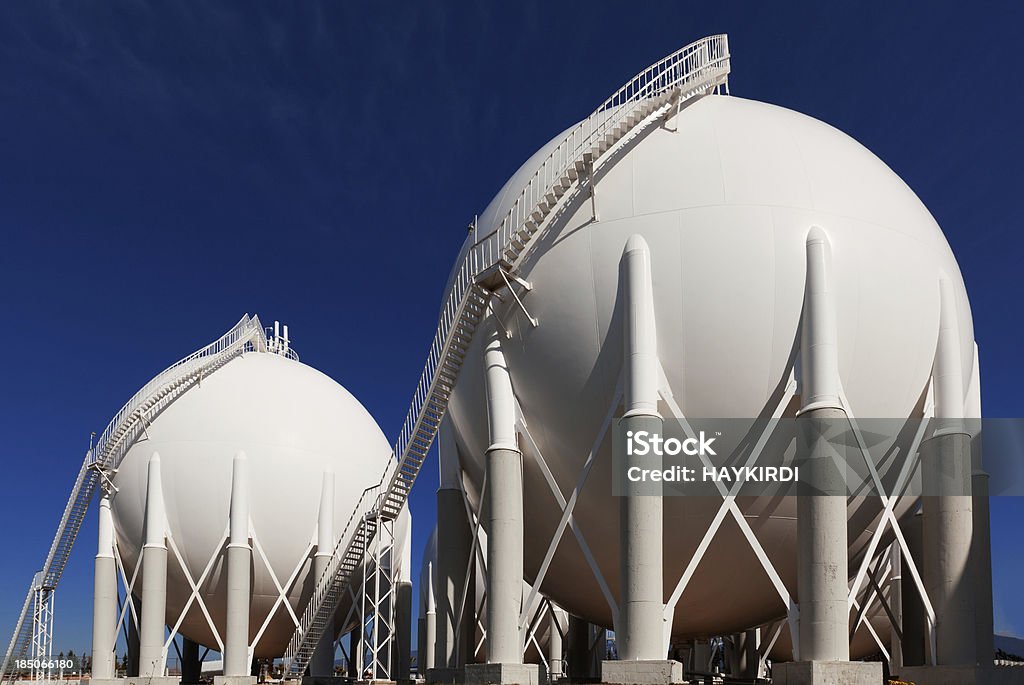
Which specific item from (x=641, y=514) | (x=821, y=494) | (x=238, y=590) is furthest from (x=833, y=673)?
(x=238, y=590)

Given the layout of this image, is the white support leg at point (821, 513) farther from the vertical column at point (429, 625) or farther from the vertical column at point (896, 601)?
the vertical column at point (429, 625)

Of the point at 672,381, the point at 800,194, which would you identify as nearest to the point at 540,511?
the point at 672,381

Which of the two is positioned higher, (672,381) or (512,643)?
(672,381)

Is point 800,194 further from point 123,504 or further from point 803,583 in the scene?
point 123,504

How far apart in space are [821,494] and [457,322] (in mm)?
7787

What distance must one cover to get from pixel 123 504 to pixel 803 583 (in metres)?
21.1

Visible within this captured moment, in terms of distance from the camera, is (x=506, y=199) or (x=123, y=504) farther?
(x=123, y=504)

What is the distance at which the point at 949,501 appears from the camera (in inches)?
682

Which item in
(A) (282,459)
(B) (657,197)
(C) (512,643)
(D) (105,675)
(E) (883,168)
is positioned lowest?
(D) (105,675)

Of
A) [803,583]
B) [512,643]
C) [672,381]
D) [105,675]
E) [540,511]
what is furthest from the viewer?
[105,675]

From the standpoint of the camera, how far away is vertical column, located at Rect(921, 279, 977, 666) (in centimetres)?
1692

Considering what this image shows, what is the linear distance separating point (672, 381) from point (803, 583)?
360 cm

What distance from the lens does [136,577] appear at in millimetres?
29406

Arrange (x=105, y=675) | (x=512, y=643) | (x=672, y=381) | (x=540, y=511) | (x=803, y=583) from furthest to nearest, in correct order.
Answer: (x=105, y=675)
(x=540, y=511)
(x=512, y=643)
(x=672, y=381)
(x=803, y=583)
